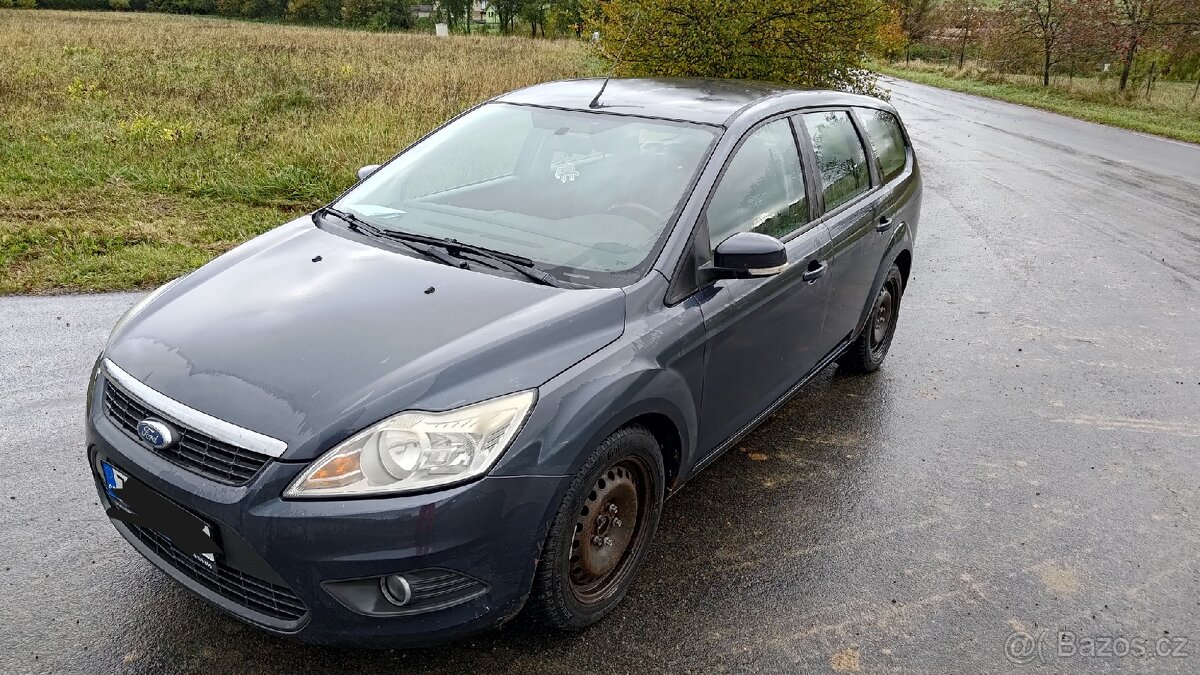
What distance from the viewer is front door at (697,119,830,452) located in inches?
127

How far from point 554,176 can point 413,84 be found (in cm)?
1180

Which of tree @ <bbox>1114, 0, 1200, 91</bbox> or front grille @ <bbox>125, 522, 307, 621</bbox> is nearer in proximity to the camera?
front grille @ <bbox>125, 522, 307, 621</bbox>

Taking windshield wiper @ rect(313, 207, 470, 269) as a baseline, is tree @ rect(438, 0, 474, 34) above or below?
above

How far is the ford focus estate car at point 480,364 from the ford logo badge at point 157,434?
0.03 feet

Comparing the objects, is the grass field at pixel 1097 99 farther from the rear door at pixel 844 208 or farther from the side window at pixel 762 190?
the side window at pixel 762 190

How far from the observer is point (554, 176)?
3527mm

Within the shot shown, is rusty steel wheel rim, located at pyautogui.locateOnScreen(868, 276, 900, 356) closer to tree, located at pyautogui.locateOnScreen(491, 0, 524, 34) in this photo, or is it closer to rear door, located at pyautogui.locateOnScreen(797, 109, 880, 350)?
rear door, located at pyautogui.locateOnScreen(797, 109, 880, 350)

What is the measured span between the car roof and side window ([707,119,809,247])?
0.59ft

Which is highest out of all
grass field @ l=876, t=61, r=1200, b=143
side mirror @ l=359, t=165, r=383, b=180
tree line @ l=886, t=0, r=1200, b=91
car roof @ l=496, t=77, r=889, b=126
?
tree line @ l=886, t=0, r=1200, b=91

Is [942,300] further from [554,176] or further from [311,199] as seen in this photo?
[311,199]

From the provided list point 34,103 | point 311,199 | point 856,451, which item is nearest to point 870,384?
point 856,451

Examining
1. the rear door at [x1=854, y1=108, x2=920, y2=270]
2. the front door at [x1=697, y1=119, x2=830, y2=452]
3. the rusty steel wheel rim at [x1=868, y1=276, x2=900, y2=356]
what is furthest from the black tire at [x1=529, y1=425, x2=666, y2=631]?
the rusty steel wheel rim at [x1=868, y1=276, x2=900, y2=356]

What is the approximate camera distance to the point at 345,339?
257 centimetres

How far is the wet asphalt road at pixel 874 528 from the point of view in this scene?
2.76m
